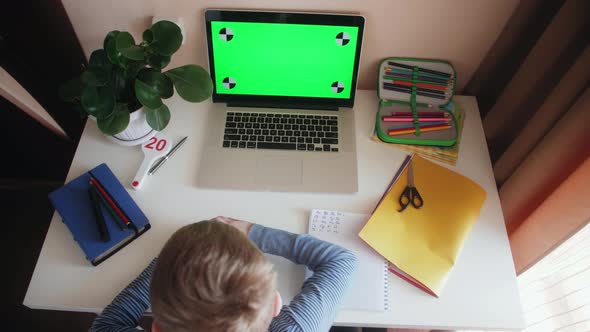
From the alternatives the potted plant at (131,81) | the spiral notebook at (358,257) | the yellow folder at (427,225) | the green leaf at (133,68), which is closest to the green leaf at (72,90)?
the potted plant at (131,81)

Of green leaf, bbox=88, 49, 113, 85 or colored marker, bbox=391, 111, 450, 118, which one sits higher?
green leaf, bbox=88, 49, 113, 85

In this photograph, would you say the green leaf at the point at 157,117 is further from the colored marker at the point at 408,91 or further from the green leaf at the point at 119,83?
the colored marker at the point at 408,91

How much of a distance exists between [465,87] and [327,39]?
1.61ft

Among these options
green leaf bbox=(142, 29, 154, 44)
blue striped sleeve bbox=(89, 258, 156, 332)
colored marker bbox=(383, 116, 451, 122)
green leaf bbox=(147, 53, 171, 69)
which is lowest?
blue striped sleeve bbox=(89, 258, 156, 332)

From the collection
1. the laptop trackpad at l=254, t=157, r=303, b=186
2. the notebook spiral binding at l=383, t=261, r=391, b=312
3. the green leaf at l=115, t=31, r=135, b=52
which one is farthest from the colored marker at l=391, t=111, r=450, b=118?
the green leaf at l=115, t=31, r=135, b=52

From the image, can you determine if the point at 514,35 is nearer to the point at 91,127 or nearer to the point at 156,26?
the point at 156,26

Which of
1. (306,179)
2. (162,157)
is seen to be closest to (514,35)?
→ (306,179)

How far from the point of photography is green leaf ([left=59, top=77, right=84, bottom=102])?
899 mm

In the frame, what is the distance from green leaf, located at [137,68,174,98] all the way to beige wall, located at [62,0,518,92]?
22 centimetres

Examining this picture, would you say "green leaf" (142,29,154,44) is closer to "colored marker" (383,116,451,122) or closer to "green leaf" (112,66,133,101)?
"green leaf" (112,66,133,101)

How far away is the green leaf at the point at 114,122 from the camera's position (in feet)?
2.93

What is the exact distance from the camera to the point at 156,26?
889 millimetres

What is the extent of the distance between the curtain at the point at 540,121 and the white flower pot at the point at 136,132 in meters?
0.91

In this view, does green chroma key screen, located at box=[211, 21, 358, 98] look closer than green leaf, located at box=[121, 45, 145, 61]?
No
